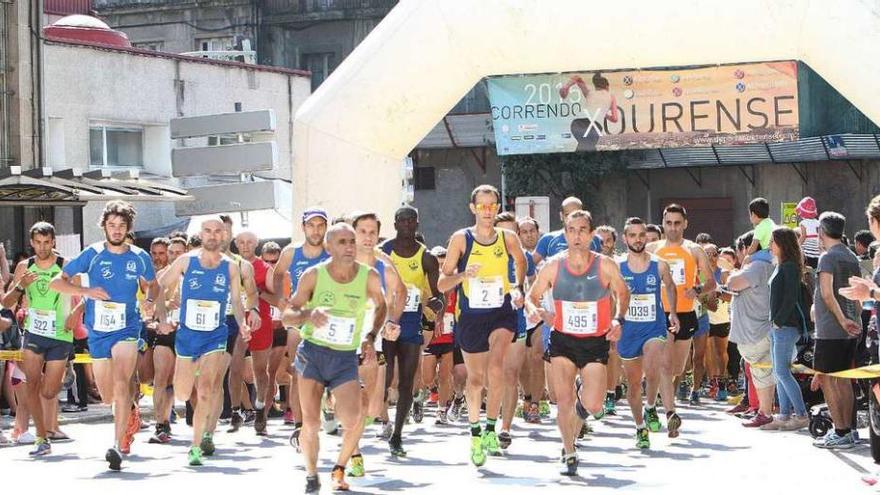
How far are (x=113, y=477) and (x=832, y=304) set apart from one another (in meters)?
5.10

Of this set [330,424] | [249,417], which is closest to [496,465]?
[330,424]

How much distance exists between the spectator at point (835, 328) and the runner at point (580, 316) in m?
1.59

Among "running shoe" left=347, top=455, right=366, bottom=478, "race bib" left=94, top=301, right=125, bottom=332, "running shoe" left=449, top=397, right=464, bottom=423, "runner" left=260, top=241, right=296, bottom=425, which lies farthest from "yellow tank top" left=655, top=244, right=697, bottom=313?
"race bib" left=94, top=301, right=125, bottom=332

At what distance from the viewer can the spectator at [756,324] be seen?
47.2 ft

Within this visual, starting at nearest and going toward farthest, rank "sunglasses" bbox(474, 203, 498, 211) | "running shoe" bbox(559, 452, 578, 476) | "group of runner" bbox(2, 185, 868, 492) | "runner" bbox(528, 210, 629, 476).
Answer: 1. "group of runner" bbox(2, 185, 868, 492)
2. "running shoe" bbox(559, 452, 578, 476)
3. "runner" bbox(528, 210, 629, 476)
4. "sunglasses" bbox(474, 203, 498, 211)

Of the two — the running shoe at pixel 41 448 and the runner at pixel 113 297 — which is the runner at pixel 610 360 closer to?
the runner at pixel 113 297

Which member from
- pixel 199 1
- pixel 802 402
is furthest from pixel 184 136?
A: pixel 199 1

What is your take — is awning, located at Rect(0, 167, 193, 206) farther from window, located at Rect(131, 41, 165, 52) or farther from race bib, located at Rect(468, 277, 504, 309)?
window, located at Rect(131, 41, 165, 52)

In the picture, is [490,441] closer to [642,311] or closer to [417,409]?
[642,311]

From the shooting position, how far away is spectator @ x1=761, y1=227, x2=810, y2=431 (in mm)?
13406

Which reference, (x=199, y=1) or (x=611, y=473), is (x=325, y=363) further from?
(x=199, y=1)

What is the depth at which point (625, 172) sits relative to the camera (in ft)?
140

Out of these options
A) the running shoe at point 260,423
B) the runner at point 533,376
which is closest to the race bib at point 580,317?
the runner at point 533,376

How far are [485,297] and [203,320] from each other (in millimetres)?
2004
